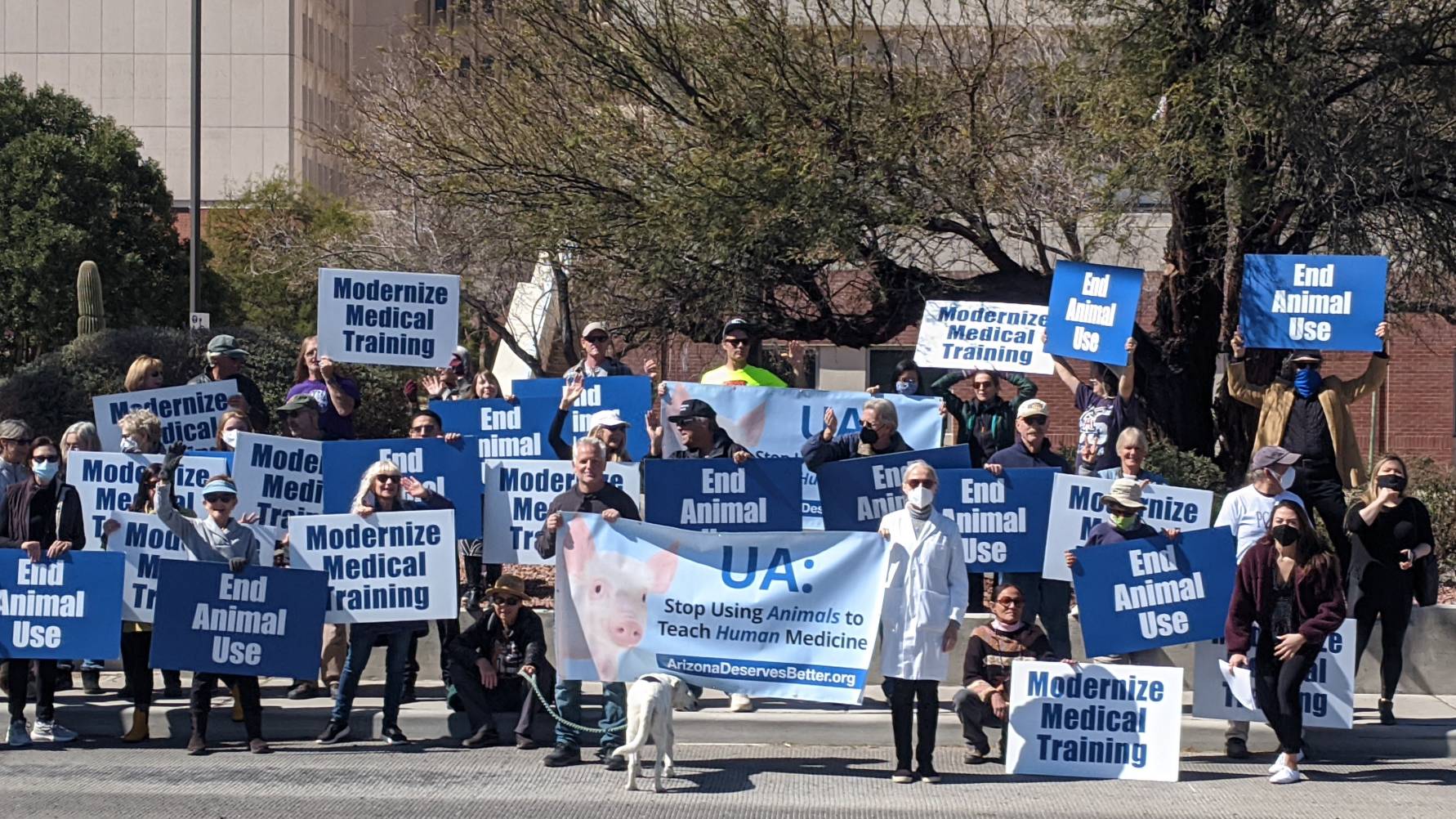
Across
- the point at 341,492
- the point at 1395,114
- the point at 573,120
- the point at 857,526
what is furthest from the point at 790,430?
the point at 1395,114

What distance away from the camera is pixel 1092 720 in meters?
9.12

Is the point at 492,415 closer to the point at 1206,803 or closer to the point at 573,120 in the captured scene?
the point at 573,120

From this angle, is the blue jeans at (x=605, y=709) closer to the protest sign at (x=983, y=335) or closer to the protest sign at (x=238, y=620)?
the protest sign at (x=238, y=620)

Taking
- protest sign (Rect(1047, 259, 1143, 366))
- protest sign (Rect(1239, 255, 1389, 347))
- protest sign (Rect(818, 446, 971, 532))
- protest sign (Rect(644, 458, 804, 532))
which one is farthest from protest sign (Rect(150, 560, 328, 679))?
protest sign (Rect(1239, 255, 1389, 347))

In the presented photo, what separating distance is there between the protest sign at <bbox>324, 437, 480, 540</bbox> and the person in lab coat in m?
3.26

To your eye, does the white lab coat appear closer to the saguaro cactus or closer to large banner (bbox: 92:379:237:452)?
large banner (bbox: 92:379:237:452)

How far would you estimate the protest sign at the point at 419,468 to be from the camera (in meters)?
10.9

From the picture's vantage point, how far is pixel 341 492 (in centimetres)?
1098

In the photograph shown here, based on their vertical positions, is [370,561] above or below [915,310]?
below

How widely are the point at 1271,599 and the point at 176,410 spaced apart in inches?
289

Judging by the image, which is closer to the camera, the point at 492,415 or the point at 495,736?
the point at 495,736

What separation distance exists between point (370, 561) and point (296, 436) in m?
1.85

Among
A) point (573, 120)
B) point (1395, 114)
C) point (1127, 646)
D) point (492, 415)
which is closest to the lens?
point (1127, 646)

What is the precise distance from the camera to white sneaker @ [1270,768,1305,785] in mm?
8977
